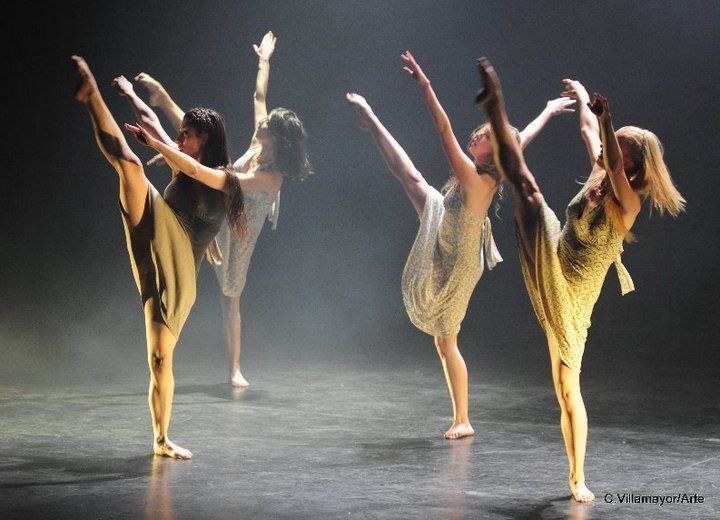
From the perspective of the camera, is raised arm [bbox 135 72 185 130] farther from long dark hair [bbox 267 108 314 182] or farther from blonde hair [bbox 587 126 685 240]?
blonde hair [bbox 587 126 685 240]

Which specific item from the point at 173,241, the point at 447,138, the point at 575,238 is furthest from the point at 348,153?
the point at 575,238

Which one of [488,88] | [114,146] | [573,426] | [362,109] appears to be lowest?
[573,426]

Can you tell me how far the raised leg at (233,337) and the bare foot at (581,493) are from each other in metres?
2.64

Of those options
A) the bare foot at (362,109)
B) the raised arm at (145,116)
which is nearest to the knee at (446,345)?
the bare foot at (362,109)

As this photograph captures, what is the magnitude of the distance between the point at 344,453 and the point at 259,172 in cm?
203

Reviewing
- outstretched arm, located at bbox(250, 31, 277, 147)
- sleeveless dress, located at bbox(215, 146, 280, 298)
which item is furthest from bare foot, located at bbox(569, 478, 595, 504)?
outstretched arm, located at bbox(250, 31, 277, 147)

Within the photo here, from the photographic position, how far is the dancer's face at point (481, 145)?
3840 mm

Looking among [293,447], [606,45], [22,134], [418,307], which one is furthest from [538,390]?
[22,134]

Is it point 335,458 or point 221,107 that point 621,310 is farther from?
point 335,458

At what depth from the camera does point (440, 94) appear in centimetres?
726

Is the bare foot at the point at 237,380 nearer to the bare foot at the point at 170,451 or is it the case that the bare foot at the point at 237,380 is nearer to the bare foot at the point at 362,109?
the bare foot at the point at 170,451

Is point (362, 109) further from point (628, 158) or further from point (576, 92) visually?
point (628, 158)

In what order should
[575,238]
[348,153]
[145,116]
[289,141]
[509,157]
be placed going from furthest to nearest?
[348,153]
[289,141]
[145,116]
[575,238]
[509,157]

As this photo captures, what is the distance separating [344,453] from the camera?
11.9 ft
